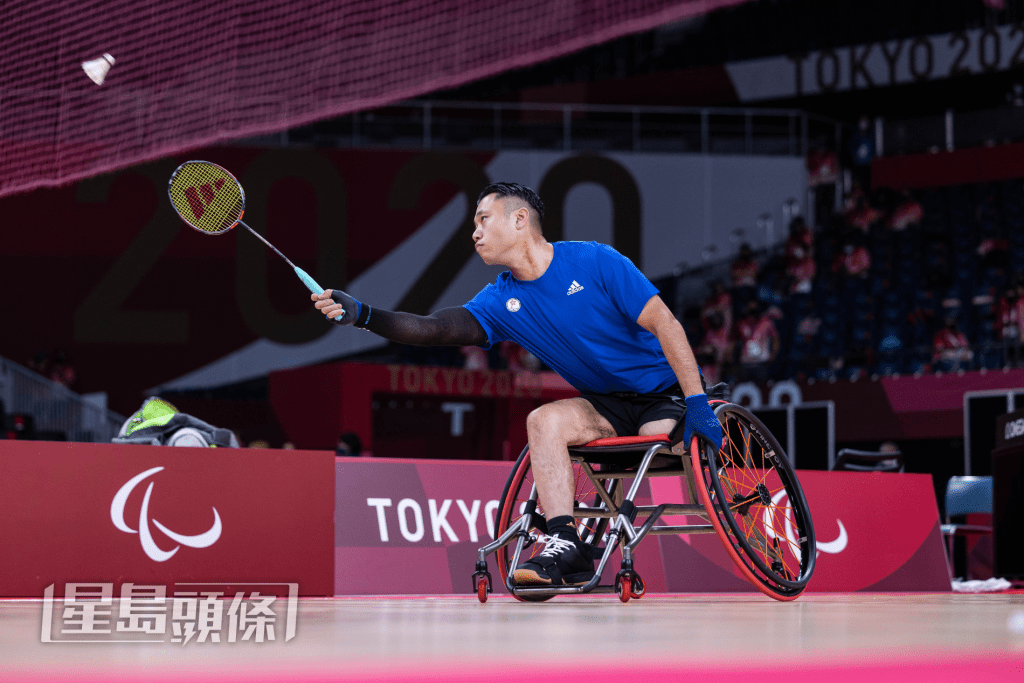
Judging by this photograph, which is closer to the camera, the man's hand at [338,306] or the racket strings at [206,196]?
the man's hand at [338,306]

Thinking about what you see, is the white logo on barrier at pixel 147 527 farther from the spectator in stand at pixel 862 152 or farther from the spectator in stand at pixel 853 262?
the spectator in stand at pixel 862 152

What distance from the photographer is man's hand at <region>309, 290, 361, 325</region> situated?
3.69 meters

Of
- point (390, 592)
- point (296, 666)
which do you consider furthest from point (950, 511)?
point (296, 666)

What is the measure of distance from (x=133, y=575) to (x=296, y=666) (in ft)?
12.3

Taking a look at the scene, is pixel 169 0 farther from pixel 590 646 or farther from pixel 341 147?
pixel 590 646

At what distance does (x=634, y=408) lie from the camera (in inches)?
167

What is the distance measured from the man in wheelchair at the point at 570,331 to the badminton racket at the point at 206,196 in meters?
0.81

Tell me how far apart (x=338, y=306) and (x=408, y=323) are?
0.39 meters

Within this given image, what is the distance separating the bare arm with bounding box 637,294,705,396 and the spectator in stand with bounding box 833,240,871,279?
12.8m

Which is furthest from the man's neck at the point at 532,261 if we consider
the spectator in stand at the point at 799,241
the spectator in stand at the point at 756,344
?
the spectator in stand at the point at 799,241

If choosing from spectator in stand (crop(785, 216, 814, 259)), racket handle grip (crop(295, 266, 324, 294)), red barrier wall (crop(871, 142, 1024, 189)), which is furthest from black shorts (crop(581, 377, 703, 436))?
red barrier wall (crop(871, 142, 1024, 189))

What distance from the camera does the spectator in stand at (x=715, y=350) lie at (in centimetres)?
1496

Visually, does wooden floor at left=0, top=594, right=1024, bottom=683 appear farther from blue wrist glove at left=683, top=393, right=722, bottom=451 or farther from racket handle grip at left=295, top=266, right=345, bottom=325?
racket handle grip at left=295, top=266, right=345, bottom=325

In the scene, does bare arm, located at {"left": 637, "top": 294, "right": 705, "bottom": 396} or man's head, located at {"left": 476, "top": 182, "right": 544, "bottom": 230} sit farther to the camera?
man's head, located at {"left": 476, "top": 182, "right": 544, "bottom": 230}
